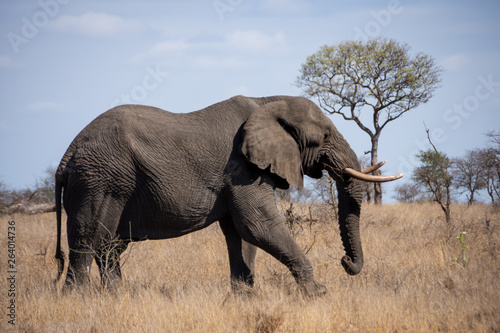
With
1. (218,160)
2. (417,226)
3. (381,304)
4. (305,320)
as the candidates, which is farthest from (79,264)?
(417,226)

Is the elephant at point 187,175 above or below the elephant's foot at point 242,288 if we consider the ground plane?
above

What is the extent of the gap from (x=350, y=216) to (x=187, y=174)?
2.06m

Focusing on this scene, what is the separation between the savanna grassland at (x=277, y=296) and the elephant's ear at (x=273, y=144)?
4.38 ft

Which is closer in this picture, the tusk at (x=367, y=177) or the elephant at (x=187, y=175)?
the elephant at (x=187, y=175)

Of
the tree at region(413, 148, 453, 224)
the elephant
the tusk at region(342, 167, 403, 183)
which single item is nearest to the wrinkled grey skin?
the elephant

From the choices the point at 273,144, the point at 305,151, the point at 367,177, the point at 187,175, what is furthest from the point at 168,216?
the point at 367,177

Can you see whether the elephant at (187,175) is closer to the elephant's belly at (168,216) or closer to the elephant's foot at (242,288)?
the elephant's belly at (168,216)

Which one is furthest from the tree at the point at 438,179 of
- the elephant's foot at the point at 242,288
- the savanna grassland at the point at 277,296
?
the elephant's foot at the point at 242,288

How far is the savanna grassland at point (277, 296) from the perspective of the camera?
4852mm

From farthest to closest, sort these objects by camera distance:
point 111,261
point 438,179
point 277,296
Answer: point 438,179
point 111,261
point 277,296

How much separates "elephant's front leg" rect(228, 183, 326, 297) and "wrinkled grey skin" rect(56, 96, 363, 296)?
0.04ft

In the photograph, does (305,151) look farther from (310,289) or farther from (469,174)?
(469,174)

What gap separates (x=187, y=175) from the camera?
588 cm

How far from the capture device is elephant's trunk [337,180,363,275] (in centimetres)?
627
